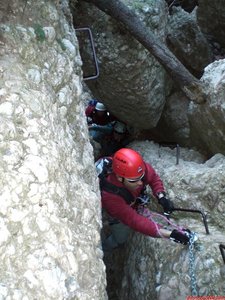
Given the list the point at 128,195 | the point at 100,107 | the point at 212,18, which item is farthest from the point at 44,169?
the point at 212,18

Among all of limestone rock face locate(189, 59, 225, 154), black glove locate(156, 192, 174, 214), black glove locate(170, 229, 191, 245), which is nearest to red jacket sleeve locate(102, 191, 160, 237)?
black glove locate(170, 229, 191, 245)

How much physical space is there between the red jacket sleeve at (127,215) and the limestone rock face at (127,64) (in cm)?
301

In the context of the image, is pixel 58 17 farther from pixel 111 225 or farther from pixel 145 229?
pixel 111 225

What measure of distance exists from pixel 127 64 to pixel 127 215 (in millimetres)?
3270

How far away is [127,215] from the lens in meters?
5.65

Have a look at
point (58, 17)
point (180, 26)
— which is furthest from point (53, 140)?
point (180, 26)

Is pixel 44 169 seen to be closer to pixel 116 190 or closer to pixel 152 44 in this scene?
pixel 116 190

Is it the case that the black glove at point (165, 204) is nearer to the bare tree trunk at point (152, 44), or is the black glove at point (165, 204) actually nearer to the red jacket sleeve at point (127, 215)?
the red jacket sleeve at point (127, 215)

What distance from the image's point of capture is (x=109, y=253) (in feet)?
26.3

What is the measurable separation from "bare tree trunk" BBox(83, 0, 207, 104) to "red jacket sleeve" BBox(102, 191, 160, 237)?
291cm

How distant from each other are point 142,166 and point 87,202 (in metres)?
2.16

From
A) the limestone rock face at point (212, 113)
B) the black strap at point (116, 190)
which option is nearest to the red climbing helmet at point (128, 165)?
the black strap at point (116, 190)

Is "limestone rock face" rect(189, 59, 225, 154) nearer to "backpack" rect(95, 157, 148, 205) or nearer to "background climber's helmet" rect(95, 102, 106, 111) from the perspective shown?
"backpack" rect(95, 157, 148, 205)

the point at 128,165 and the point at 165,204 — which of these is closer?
the point at 128,165
